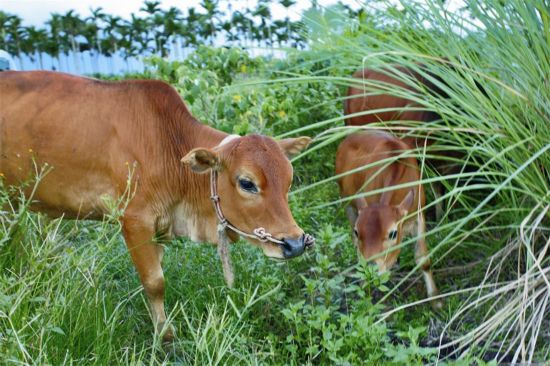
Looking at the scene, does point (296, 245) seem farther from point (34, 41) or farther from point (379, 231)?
point (34, 41)

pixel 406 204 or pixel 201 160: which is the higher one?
pixel 201 160

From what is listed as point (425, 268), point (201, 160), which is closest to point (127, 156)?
point (201, 160)

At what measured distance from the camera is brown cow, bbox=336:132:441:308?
3.86 metres

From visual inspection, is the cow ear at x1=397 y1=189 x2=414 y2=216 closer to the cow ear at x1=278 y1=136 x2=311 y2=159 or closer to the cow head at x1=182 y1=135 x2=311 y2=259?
the cow ear at x1=278 y1=136 x2=311 y2=159

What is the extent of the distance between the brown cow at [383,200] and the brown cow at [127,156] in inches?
24.8

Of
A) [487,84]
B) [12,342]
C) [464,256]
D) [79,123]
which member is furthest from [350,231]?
[12,342]

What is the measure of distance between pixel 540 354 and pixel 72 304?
204 cm

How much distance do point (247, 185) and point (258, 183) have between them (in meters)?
0.06

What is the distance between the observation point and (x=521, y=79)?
11.8 ft

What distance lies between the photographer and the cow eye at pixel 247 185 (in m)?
3.28

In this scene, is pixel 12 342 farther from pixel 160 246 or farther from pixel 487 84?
pixel 487 84

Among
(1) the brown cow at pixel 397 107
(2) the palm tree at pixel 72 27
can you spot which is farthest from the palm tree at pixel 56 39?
(1) the brown cow at pixel 397 107

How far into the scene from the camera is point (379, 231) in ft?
12.7

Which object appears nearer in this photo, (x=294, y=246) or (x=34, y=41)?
(x=294, y=246)
